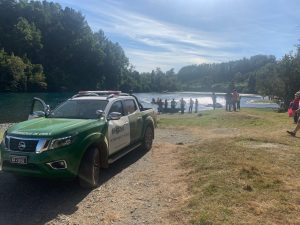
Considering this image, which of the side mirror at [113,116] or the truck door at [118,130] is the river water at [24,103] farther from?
the side mirror at [113,116]

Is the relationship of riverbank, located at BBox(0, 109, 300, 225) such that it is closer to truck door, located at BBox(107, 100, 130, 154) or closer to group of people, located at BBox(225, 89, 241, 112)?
truck door, located at BBox(107, 100, 130, 154)

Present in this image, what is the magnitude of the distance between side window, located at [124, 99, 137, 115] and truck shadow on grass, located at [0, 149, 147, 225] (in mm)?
1884

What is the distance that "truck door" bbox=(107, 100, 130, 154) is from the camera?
8.49 meters

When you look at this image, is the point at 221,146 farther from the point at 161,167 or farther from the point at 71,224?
the point at 71,224

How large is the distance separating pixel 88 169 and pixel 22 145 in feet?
4.26

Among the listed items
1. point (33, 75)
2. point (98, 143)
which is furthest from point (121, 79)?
point (98, 143)

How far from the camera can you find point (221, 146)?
11500 millimetres

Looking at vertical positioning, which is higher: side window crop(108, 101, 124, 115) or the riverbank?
side window crop(108, 101, 124, 115)

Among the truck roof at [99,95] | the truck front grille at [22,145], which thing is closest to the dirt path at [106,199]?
the truck front grille at [22,145]

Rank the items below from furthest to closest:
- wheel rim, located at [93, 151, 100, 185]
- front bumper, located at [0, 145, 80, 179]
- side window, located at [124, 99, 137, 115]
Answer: side window, located at [124, 99, 137, 115] → wheel rim, located at [93, 151, 100, 185] → front bumper, located at [0, 145, 80, 179]

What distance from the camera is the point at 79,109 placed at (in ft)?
29.3

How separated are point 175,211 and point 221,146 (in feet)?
18.0

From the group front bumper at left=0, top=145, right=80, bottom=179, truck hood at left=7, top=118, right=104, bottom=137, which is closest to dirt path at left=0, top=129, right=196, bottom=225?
front bumper at left=0, top=145, right=80, bottom=179

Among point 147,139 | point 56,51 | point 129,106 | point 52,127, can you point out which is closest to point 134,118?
point 129,106
